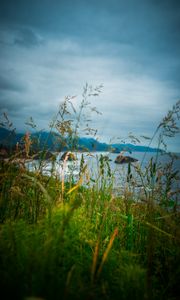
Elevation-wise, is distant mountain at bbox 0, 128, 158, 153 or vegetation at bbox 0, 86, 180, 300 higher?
distant mountain at bbox 0, 128, 158, 153

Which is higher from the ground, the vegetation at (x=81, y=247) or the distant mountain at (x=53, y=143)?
the distant mountain at (x=53, y=143)

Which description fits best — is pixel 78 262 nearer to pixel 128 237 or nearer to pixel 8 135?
pixel 128 237

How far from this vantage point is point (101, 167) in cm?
327

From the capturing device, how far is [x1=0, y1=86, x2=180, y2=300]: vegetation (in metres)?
1.50

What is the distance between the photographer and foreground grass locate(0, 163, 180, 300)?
1470 mm

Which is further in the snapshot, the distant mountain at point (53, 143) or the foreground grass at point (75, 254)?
the distant mountain at point (53, 143)

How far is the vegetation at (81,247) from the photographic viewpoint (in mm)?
1501

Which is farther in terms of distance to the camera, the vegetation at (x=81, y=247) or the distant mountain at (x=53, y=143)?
the distant mountain at (x=53, y=143)

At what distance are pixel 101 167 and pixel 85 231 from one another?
112cm

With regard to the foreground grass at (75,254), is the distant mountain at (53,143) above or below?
above

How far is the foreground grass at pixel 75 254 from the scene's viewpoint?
147 centimetres

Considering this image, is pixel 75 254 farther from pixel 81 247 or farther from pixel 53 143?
pixel 53 143

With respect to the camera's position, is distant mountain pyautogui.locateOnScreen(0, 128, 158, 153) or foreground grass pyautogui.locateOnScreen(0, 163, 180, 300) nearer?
foreground grass pyautogui.locateOnScreen(0, 163, 180, 300)

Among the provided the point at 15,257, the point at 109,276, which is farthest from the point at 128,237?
the point at 15,257
